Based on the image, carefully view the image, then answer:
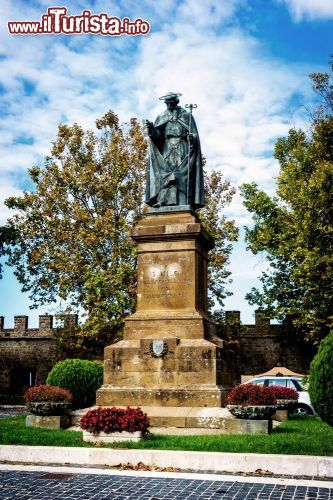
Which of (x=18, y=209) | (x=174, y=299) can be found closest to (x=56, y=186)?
(x=18, y=209)

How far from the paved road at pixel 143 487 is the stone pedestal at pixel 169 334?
4.42 m

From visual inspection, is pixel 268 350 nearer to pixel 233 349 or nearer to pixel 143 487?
pixel 233 349

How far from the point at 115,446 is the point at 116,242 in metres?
18.2

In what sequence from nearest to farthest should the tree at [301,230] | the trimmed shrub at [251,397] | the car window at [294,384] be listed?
the trimmed shrub at [251,397] → the car window at [294,384] → the tree at [301,230]

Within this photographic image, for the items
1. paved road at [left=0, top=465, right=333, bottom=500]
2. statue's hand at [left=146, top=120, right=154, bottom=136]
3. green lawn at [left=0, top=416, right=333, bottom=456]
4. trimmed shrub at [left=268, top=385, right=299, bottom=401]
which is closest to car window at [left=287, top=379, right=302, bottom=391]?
trimmed shrub at [left=268, top=385, right=299, bottom=401]

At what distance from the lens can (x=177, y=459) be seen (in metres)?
8.29

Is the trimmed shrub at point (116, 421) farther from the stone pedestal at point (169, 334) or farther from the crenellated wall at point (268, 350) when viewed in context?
the crenellated wall at point (268, 350)

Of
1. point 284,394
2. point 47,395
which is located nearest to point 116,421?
point 47,395

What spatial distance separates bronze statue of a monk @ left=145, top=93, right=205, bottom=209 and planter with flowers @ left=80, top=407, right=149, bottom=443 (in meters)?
5.98

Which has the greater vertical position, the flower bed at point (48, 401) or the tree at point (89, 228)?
the tree at point (89, 228)

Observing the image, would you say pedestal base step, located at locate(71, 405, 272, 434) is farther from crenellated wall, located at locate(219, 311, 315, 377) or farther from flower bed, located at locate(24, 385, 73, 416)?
crenellated wall, located at locate(219, 311, 315, 377)

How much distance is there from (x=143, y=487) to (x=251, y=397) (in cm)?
417

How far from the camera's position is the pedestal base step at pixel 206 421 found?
34.7 ft

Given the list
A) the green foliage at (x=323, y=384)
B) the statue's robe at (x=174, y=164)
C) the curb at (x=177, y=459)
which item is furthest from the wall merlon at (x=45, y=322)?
the green foliage at (x=323, y=384)
